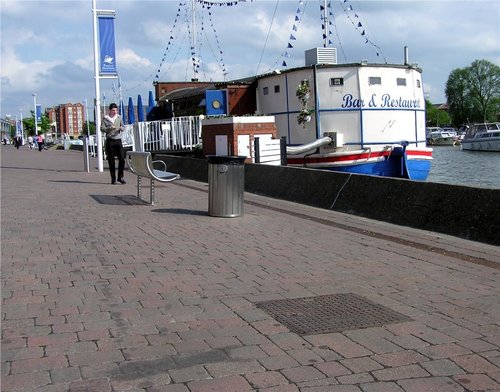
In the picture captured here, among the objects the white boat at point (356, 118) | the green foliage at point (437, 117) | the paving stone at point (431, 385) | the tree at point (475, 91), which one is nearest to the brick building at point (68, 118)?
the green foliage at point (437, 117)

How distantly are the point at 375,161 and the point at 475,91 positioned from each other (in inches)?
4421

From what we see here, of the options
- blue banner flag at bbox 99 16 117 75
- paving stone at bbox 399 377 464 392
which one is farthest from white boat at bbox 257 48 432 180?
paving stone at bbox 399 377 464 392

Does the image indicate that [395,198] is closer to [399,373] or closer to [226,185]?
[226,185]

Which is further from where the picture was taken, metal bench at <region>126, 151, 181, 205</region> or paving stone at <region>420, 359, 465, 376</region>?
metal bench at <region>126, 151, 181, 205</region>

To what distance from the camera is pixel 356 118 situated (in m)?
19.7

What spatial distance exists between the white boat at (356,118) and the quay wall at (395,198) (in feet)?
18.8

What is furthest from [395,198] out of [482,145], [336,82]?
[482,145]

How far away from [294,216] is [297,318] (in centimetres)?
577

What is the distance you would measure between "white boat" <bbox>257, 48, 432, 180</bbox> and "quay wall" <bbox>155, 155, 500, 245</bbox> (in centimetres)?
572

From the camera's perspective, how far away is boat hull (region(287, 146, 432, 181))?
19.4 metres

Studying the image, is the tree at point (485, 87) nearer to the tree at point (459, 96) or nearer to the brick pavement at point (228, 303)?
the tree at point (459, 96)

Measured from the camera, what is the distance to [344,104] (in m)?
19.6

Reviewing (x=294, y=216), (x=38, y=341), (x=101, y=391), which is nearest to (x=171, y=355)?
(x=101, y=391)

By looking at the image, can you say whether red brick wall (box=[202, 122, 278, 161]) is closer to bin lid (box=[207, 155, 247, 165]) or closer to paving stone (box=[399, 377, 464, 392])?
bin lid (box=[207, 155, 247, 165])
